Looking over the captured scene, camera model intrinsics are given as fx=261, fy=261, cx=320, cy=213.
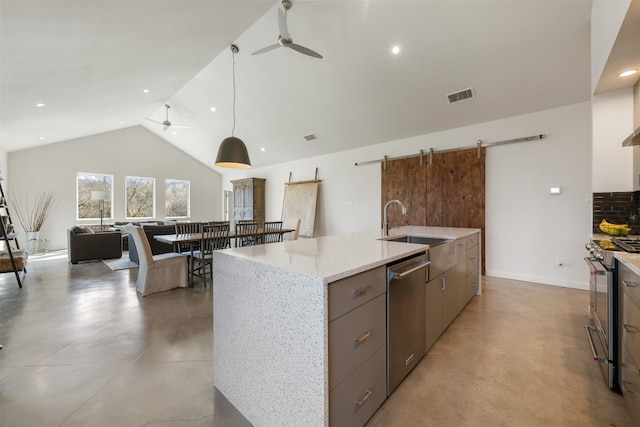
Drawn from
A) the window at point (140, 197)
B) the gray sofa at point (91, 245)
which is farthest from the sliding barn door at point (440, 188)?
the window at point (140, 197)

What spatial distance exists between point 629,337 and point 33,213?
10.6m

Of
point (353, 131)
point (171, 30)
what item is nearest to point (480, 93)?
point (353, 131)

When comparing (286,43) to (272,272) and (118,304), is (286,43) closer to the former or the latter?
(272,272)

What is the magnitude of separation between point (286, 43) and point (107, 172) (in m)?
7.77

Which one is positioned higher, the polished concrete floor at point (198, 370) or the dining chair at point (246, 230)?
the dining chair at point (246, 230)

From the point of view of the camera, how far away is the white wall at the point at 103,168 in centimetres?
679

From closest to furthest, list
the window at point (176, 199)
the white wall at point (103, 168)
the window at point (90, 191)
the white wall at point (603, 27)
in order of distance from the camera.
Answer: the white wall at point (603, 27)
the white wall at point (103, 168)
the window at point (90, 191)
the window at point (176, 199)

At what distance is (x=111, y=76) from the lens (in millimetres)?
4012

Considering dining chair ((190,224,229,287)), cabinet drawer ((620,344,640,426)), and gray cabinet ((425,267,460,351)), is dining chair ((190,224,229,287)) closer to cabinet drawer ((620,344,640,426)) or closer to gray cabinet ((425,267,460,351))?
gray cabinet ((425,267,460,351))

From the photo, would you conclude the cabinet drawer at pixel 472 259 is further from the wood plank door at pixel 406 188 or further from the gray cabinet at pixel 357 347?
the gray cabinet at pixel 357 347

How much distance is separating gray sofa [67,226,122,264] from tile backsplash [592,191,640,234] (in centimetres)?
816

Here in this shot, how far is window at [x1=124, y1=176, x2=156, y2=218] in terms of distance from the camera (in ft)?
26.9

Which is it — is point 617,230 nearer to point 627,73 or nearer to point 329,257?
point 627,73

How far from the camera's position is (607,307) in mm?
1669
